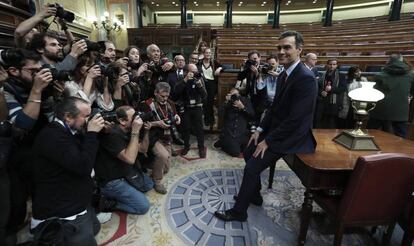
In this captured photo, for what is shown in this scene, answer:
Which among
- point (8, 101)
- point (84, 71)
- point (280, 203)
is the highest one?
point (84, 71)

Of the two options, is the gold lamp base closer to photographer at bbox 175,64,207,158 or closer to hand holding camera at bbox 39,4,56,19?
photographer at bbox 175,64,207,158

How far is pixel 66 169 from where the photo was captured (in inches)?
50.0

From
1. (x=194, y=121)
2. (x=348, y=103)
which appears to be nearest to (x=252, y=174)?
(x=194, y=121)

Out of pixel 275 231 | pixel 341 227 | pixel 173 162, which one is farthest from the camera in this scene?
pixel 173 162

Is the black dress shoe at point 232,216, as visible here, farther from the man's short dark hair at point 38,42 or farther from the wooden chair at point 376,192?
the man's short dark hair at point 38,42

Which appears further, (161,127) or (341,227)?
(161,127)

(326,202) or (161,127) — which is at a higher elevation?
(161,127)

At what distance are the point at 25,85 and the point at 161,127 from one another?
1.25 metres

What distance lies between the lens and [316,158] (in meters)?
1.49

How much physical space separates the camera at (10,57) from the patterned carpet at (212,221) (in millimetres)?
1346

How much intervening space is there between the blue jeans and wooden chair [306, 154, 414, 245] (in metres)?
1.50

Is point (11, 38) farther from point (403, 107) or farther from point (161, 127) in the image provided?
point (403, 107)

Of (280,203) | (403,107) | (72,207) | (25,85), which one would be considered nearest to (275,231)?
(280,203)

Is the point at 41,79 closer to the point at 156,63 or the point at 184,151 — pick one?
the point at 156,63
